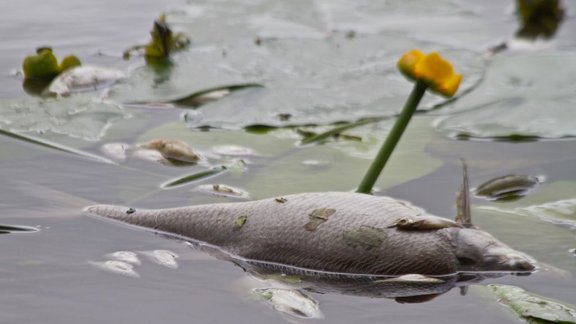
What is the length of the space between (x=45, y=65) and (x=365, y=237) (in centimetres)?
179

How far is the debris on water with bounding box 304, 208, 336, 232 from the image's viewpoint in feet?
6.72

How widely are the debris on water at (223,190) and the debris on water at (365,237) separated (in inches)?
19.2

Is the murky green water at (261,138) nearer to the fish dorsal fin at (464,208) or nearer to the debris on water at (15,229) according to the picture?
the debris on water at (15,229)

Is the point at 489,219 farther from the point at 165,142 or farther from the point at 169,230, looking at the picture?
the point at 165,142

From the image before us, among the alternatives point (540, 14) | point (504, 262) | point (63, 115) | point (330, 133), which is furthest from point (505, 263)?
point (540, 14)

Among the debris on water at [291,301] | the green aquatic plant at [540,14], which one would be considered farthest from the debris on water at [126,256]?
the green aquatic plant at [540,14]

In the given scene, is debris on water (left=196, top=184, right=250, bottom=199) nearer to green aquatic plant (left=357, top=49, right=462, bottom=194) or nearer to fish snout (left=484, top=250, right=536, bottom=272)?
green aquatic plant (left=357, top=49, right=462, bottom=194)

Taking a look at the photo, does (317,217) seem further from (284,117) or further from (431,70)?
(284,117)

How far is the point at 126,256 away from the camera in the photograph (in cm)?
209

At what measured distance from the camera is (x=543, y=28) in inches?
174

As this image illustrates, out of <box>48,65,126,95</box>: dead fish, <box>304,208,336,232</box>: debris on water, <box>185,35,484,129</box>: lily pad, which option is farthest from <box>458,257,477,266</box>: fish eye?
<box>48,65,126,95</box>: dead fish

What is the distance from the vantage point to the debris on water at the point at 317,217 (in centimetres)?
205

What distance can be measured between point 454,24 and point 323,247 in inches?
96.8

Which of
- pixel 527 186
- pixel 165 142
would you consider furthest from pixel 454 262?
pixel 165 142
